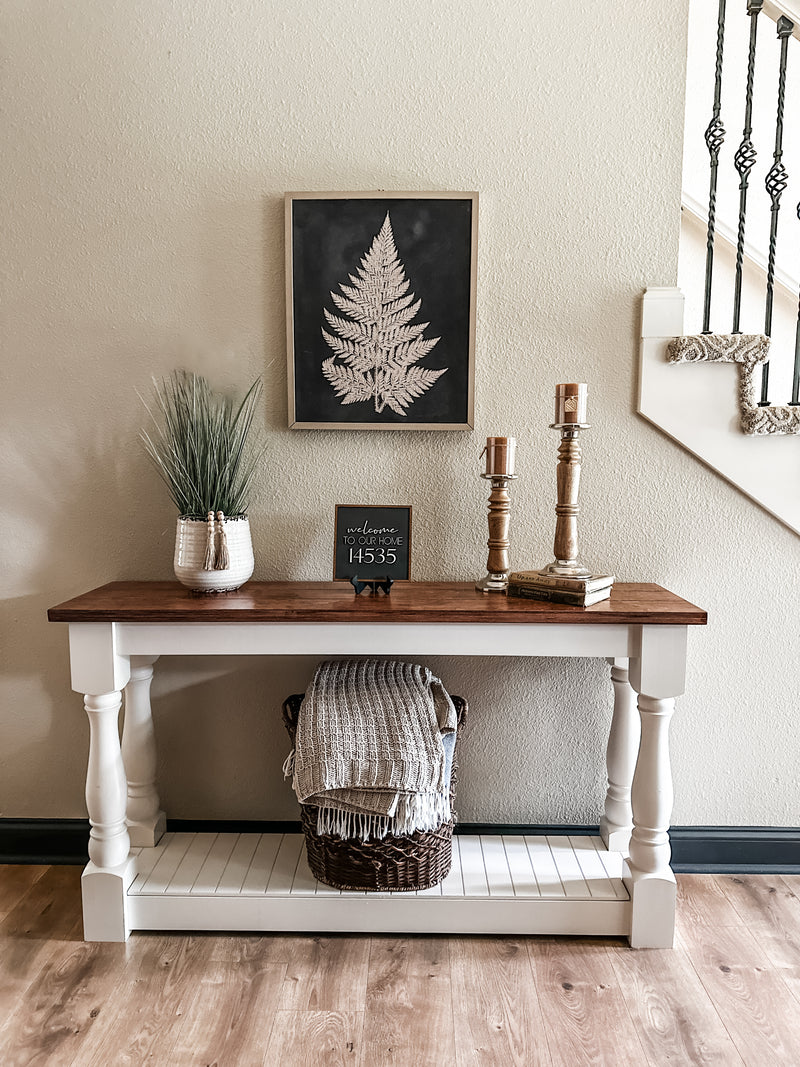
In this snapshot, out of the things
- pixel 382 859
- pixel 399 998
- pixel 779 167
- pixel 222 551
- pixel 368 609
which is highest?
pixel 779 167

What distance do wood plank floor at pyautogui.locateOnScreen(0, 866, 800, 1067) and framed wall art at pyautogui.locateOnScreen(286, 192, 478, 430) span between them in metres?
1.29

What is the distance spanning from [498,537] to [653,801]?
2.32 feet

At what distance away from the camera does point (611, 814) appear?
206cm

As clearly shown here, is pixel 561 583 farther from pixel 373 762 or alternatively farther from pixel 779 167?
pixel 779 167

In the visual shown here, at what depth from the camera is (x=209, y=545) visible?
1818 mm

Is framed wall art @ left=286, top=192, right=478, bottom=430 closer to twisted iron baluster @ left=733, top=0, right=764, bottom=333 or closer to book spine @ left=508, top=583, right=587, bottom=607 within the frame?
book spine @ left=508, top=583, right=587, bottom=607

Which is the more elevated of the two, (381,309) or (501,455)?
(381,309)

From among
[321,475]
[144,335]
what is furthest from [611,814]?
[144,335]

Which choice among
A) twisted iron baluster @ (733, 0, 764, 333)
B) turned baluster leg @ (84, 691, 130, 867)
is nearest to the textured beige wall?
twisted iron baluster @ (733, 0, 764, 333)

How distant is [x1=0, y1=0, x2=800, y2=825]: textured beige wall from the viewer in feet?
6.45

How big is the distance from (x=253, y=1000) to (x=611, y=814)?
1010 mm

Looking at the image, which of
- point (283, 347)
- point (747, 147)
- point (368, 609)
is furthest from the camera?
point (283, 347)

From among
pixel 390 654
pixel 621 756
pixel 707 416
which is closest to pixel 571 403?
pixel 707 416

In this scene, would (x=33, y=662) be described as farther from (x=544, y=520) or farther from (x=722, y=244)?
(x=722, y=244)
